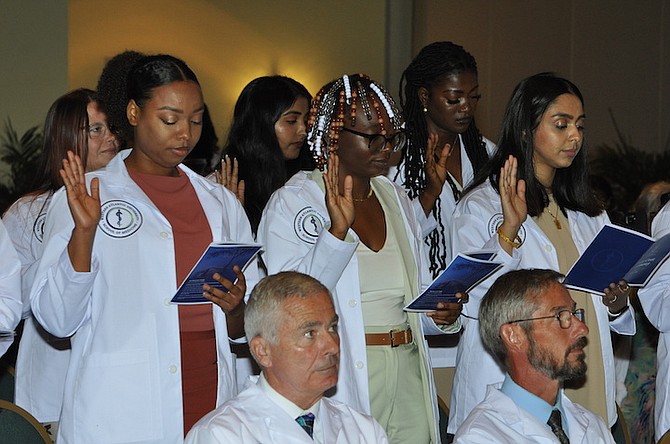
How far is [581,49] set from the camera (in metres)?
9.98

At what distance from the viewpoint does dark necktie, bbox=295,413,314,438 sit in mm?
2691

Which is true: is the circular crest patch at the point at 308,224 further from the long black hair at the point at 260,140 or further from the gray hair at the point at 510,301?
the long black hair at the point at 260,140

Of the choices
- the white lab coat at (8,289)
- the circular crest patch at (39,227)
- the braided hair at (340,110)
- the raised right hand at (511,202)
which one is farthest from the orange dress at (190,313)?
the raised right hand at (511,202)

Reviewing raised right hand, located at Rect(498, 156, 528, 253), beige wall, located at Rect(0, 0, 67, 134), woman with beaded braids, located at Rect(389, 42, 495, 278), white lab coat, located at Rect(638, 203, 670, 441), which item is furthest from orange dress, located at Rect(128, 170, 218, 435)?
beige wall, located at Rect(0, 0, 67, 134)

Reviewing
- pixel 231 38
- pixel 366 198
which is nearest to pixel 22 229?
pixel 366 198

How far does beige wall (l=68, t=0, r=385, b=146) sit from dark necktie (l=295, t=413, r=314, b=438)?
6.26 metres

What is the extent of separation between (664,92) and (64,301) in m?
8.62

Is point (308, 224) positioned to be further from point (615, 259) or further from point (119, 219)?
point (615, 259)

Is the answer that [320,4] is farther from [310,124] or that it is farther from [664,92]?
[310,124]

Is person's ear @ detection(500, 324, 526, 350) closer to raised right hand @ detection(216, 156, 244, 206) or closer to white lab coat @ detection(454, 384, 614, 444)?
white lab coat @ detection(454, 384, 614, 444)

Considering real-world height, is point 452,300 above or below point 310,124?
below

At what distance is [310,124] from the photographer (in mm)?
3596

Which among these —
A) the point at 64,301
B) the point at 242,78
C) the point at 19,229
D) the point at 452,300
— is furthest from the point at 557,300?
the point at 242,78

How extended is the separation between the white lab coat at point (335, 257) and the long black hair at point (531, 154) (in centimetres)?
48
